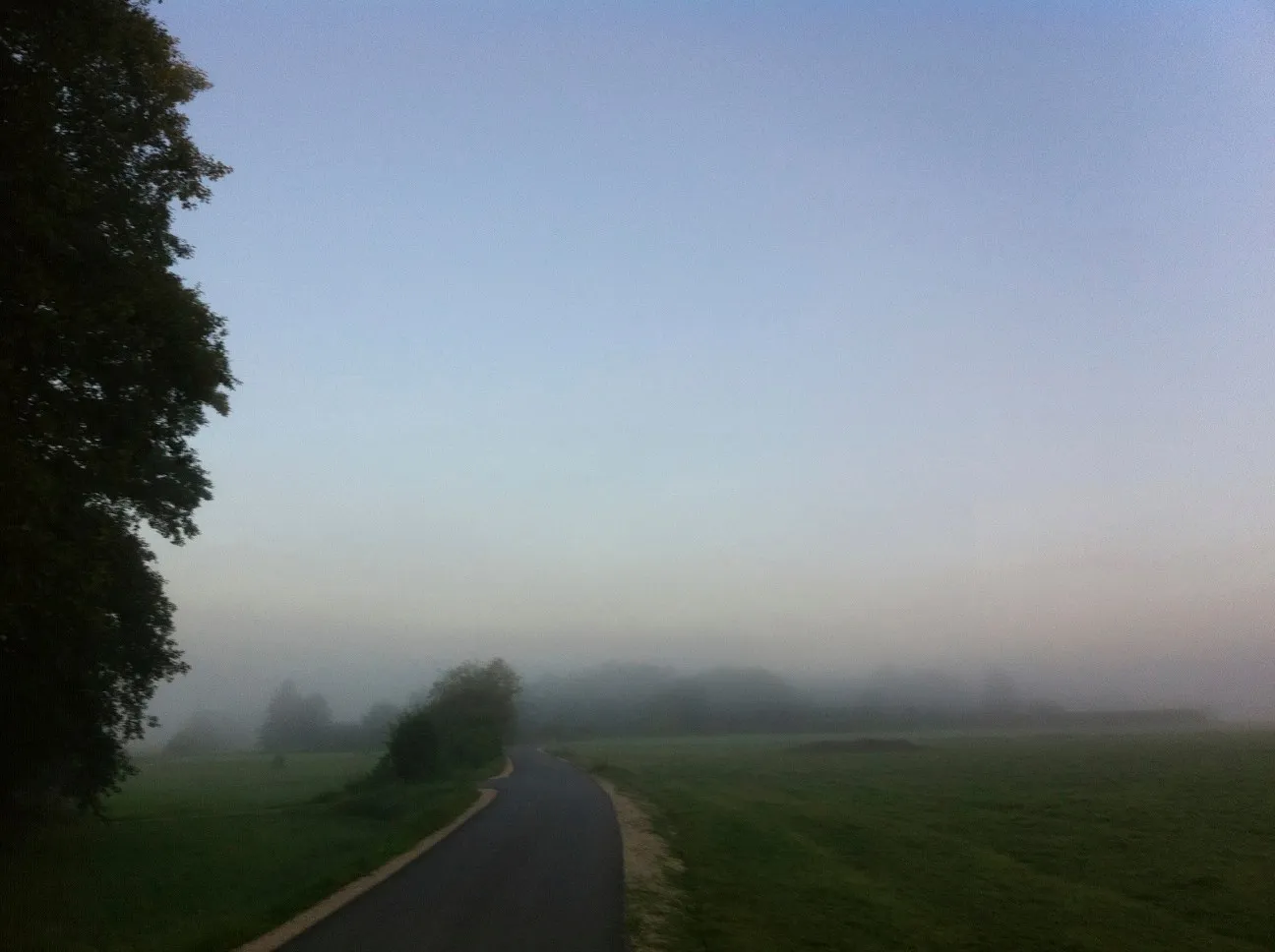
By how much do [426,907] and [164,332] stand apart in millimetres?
11070

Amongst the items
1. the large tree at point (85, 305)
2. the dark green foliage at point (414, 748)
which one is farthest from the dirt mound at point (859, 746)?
the large tree at point (85, 305)

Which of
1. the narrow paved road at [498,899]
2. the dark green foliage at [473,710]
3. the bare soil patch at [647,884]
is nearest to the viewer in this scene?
the narrow paved road at [498,899]

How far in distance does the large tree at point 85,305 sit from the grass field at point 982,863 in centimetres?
1196

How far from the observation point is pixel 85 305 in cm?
1471

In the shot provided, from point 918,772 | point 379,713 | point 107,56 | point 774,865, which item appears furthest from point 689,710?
point 107,56

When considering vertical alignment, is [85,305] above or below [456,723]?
above

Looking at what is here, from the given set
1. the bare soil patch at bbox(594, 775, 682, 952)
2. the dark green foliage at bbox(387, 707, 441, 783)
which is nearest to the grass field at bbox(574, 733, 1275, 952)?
the bare soil patch at bbox(594, 775, 682, 952)

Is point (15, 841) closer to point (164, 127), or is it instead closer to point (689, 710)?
point (164, 127)

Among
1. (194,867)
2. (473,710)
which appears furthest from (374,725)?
(194,867)

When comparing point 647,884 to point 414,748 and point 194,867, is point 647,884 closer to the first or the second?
point 194,867

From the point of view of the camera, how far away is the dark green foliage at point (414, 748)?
161ft

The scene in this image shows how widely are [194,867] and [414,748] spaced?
26.3 m

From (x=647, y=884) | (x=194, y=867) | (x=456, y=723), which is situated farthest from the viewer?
(x=456, y=723)

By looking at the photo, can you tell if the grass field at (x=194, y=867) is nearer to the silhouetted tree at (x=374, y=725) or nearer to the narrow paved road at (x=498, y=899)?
the narrow paved road at (x=498, y=899)
